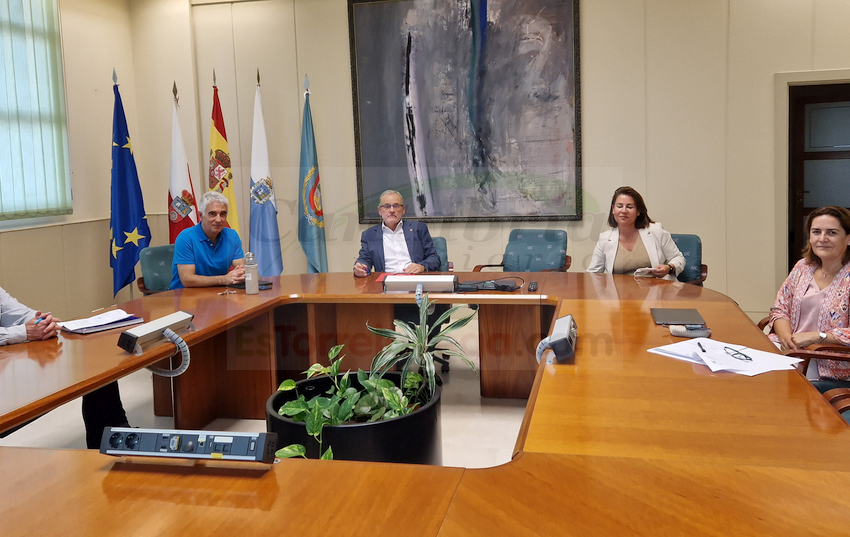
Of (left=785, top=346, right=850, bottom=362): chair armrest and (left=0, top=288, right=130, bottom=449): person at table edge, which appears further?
(left=0, top=288, right=130, bottom=449): person at table edge

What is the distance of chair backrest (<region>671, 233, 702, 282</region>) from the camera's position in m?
4.15

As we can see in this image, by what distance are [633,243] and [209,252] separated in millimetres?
2510

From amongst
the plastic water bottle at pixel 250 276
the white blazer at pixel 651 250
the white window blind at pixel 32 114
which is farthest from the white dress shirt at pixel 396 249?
the white window blind at pixel 32 114

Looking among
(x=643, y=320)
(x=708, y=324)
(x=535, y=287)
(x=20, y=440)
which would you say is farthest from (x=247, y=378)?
(x=708, y=324)

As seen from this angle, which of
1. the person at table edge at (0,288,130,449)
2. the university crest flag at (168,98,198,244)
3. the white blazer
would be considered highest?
the university crest flag at (168,98,198,244)

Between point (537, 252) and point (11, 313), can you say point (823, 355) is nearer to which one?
point (537, 252)

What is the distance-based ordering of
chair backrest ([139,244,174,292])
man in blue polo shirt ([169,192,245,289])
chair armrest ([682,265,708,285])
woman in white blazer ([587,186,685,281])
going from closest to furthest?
man in blue polo shirt ([169,192,245,289])
woman in white blazer ([587,186,685,281])
chair armrest ([682,265,708,285])
chair backrest ([139,244,174,292])

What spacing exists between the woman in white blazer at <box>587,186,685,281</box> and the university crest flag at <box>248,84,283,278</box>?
9.94ft

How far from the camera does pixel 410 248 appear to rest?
419 cm

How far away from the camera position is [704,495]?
116 centimetres

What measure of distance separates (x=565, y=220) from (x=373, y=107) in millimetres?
1952

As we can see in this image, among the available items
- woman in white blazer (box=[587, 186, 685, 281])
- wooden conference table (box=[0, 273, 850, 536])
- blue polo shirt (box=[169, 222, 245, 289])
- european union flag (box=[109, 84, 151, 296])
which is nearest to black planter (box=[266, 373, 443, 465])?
wooden conference table (box=[0, 273, 850, 536])

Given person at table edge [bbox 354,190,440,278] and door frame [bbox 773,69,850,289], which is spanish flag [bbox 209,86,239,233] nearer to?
person at table edge [bbox 354,190,440,278]

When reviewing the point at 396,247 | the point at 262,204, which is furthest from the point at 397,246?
the point at 262,204
